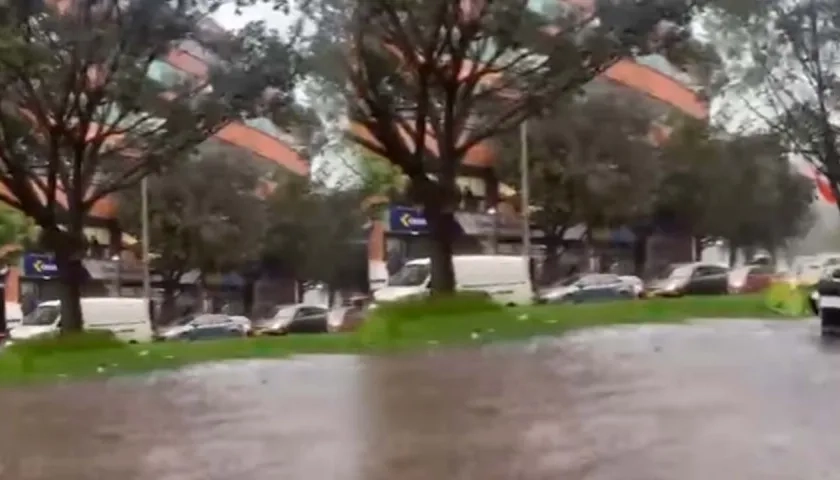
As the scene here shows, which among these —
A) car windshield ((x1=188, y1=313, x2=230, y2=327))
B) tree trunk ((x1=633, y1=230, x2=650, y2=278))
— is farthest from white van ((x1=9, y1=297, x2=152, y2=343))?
tree trunk ((x1=633, y1=230, x2=650, y2=278))

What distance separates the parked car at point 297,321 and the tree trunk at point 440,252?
2.14 m

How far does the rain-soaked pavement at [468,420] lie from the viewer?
299 inches

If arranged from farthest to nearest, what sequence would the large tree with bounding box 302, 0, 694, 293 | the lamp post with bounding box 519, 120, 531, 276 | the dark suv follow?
the lamp post with bounding box 519, 120, 531, 276 → the large tree with bounding box 302, 0, 694, 293 → the dark suv

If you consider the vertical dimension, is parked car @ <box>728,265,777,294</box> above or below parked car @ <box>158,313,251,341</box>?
above

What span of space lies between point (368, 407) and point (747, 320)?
544 inches

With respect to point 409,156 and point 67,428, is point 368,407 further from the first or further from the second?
point 409,156

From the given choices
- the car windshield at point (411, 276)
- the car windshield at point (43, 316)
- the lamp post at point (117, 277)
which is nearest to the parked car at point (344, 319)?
the car windshield at point (411, 276)

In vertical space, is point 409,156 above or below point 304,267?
above

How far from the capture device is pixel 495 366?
14914mm

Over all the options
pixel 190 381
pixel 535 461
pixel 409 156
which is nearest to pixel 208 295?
pixel 409 156

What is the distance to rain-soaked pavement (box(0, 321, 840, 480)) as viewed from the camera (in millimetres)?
7598

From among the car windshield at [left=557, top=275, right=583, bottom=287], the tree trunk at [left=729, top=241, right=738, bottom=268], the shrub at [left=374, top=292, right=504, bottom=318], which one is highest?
the tree trunk at [left=729, top=241, right=738, bottom=268]

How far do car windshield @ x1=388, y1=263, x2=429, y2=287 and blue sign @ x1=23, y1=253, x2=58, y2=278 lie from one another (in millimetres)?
5973

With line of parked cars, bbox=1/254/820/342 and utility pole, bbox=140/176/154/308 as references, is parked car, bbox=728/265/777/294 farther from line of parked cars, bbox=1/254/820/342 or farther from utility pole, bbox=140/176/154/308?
utility pole, bbox=140/176/154/308
